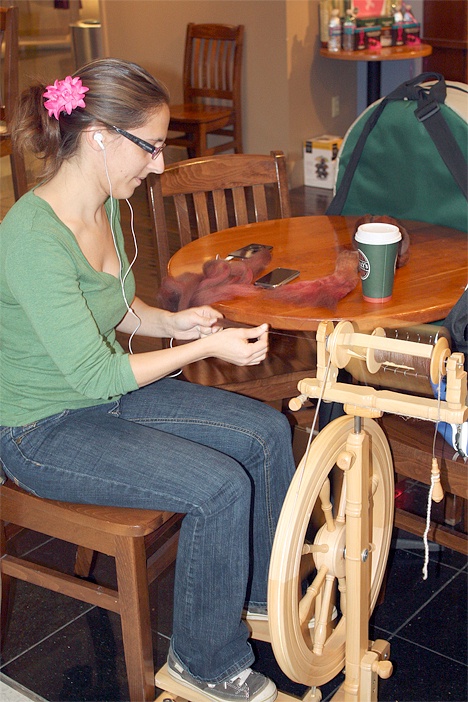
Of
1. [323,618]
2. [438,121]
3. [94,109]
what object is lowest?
[323,618]

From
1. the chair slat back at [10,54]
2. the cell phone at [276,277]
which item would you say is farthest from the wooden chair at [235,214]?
the chair slat back at [10,54]

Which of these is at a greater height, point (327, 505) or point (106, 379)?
point (106, 379)

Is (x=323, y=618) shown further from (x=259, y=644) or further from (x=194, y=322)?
(x=194, y=322)

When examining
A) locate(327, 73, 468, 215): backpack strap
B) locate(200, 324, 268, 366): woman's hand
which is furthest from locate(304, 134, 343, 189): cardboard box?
locate(200, 324, 268, 366): woman's hand

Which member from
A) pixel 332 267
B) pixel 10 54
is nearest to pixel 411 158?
pixel 332 267

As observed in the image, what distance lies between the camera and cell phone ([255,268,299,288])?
1686mm

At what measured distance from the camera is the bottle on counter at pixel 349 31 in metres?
4.73

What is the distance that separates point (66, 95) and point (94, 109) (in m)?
0.05

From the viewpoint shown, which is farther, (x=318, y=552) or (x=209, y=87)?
(x=209, y=87)

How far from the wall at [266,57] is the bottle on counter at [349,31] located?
1.03 feet

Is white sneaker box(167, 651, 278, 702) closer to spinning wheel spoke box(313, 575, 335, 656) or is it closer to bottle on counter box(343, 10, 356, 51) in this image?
spinning wheel spoke box(313, 575, 335, 656)

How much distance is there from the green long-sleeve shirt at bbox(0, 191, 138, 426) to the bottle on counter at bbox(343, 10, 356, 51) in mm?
3665

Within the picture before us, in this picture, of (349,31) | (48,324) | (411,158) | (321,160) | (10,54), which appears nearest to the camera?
(48,324)

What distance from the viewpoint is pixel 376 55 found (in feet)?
15.2
